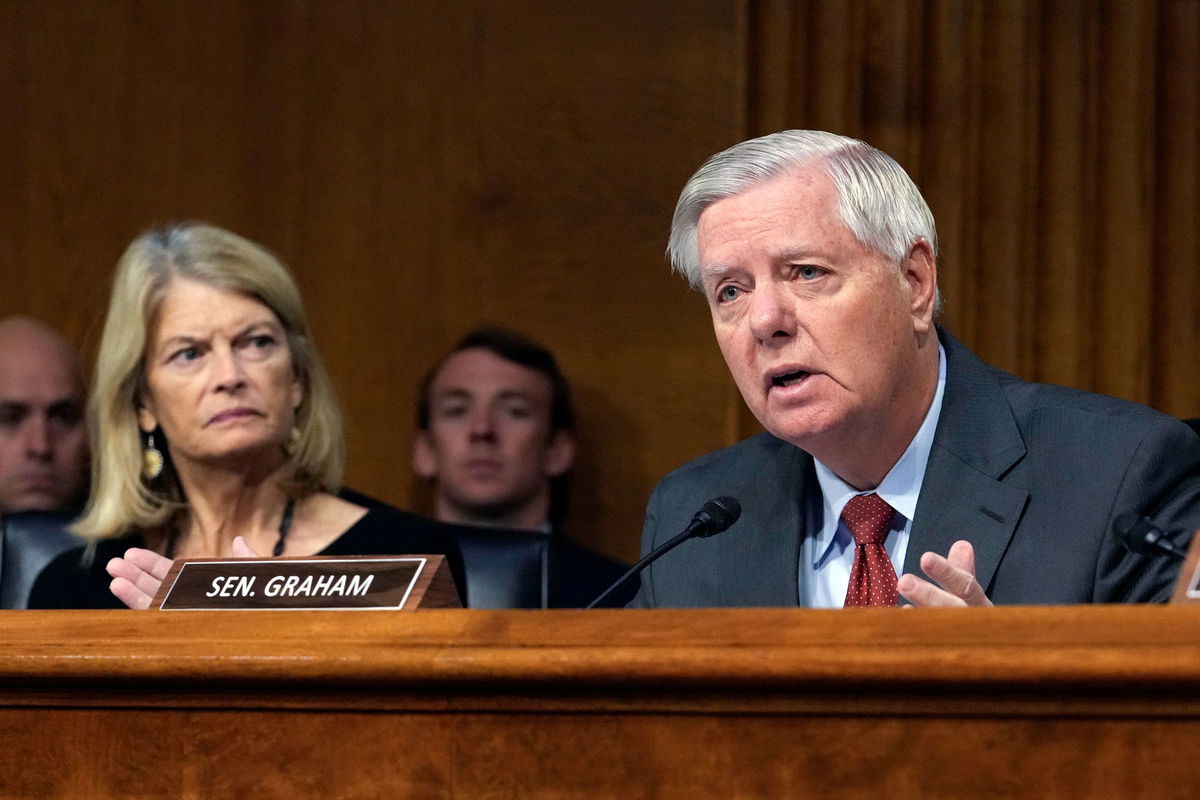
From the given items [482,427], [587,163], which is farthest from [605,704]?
[587,163]

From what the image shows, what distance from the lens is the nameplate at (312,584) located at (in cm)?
132

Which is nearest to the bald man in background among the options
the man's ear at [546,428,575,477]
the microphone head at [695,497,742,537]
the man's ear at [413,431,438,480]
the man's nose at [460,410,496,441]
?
the man's ear at [413,431,438,480]

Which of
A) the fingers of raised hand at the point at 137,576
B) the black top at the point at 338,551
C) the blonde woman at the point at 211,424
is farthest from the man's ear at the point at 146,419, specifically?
the fingers of raised hand at the point at 137,576

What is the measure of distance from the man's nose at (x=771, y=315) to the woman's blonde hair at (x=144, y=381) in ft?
3.78

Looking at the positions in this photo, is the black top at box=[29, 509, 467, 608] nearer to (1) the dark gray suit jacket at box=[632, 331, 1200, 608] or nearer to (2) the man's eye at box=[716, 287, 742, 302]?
(1) the dark gray suit jacket at box=[632, 331, 1200, 608]

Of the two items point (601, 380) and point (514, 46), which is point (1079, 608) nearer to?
→ point (601, 380)

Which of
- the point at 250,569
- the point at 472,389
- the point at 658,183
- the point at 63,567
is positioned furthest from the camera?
the point at 658,183

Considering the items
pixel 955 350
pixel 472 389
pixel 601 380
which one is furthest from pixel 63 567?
pixel 955 350

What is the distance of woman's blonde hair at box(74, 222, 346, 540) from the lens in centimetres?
277

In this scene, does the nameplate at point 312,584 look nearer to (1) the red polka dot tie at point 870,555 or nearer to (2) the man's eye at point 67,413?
(1) the red polka dot tie at point 870,555

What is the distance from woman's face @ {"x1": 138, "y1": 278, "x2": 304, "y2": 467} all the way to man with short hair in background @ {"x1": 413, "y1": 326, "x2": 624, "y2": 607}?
0.59m

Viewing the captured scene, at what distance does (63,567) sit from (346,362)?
3.81 feet

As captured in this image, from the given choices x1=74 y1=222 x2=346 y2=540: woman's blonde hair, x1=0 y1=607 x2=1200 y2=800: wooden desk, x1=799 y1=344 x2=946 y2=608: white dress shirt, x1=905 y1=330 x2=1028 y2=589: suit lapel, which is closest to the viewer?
x1=0 y1=607 x2=1200 y2=800: wooden desk

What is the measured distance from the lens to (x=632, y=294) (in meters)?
3.60
